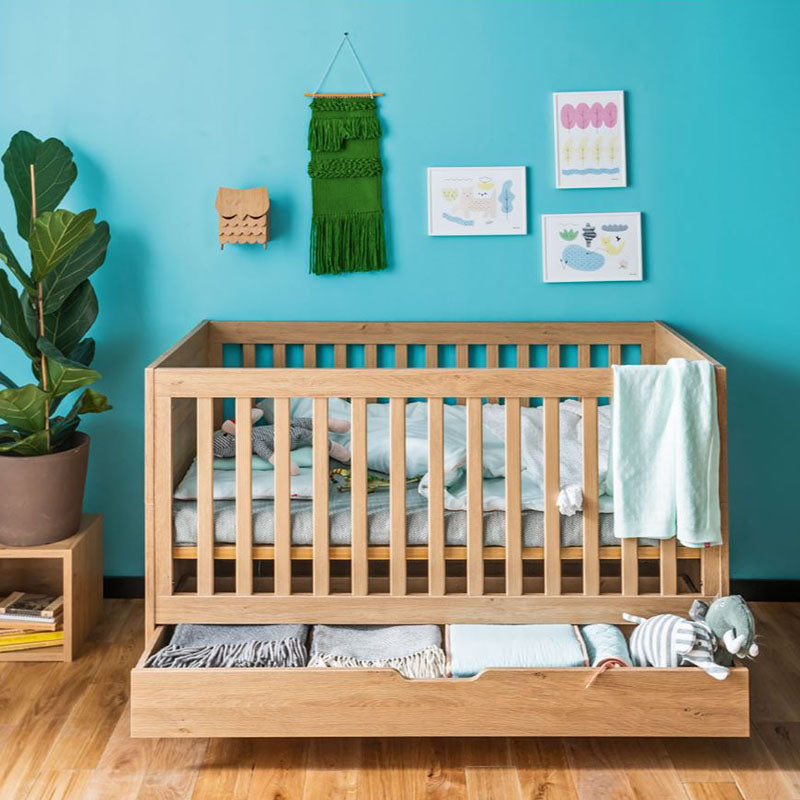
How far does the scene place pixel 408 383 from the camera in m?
2.35

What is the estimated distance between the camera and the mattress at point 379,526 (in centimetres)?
245

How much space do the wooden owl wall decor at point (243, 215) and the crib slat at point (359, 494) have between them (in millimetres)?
915

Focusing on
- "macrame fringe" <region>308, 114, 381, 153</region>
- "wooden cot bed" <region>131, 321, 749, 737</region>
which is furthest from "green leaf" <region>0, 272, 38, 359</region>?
"macrame fringe" <region>308, 114, 381, 153</region>

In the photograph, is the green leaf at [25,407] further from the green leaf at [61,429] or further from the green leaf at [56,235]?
the green leaf at [56,235]

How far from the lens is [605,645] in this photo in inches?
90.4

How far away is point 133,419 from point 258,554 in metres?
0.93

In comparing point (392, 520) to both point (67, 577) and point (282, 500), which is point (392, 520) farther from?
point (67, 577)

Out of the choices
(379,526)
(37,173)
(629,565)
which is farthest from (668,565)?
(37,173)

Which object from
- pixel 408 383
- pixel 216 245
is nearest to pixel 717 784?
pixel 408 383

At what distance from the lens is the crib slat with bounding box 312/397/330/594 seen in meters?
2.36

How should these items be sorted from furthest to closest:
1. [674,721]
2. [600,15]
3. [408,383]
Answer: [600,15] → [408,383] → [674,721]

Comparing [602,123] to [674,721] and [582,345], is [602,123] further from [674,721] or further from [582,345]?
[674,721]

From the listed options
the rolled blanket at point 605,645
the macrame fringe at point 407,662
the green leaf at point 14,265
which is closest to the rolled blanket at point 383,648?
the macrame fringe at point 407,662

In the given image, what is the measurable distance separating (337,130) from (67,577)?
1464 millimetres
